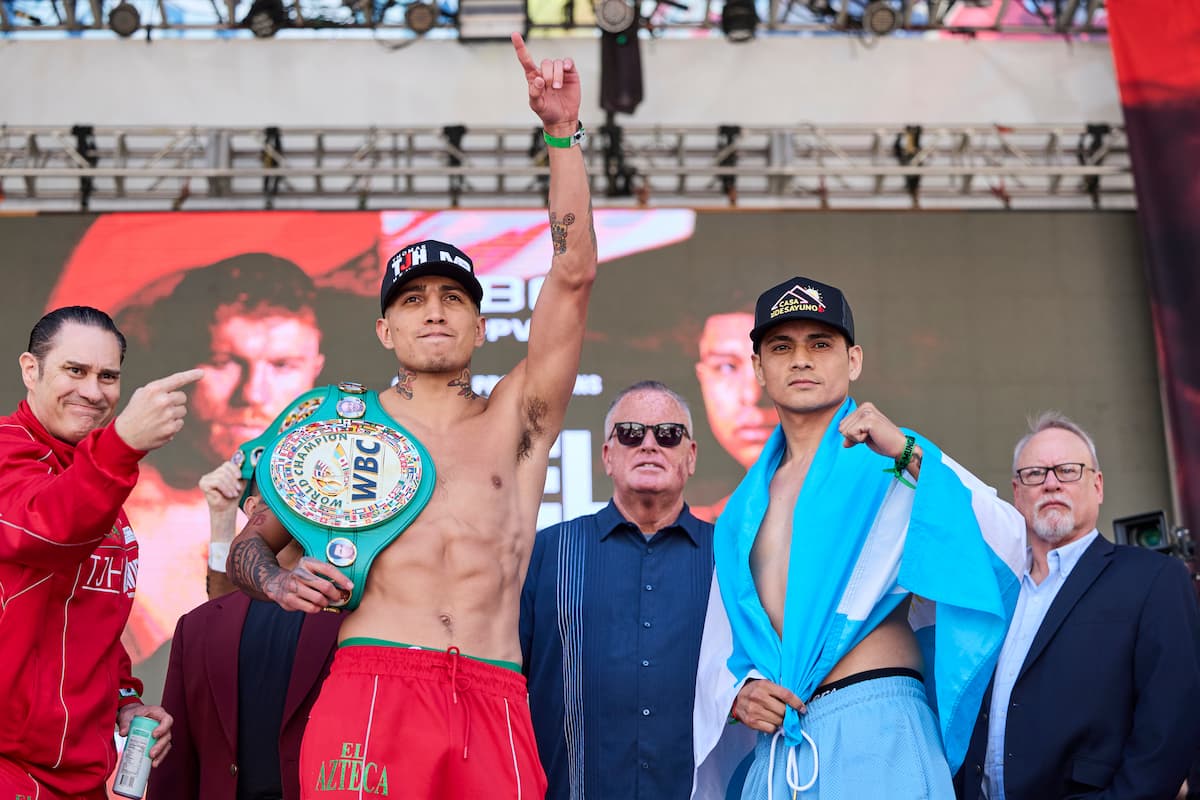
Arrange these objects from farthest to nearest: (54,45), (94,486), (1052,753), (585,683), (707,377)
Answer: (54,45) < (707,377) < (585,683) < (1052,753) < (94,486)

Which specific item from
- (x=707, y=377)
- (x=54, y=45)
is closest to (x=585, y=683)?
(x=707, y=377)

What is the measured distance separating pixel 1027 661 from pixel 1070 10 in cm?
629

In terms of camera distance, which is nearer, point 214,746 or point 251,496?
point 251,496

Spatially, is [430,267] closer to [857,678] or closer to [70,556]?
[70,556]

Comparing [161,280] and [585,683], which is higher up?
[161,280]

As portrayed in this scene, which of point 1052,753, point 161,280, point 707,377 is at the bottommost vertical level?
point 1052,753

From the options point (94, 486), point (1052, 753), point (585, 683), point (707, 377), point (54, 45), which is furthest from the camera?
point (54, 45)

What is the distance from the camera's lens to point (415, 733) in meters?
2.39

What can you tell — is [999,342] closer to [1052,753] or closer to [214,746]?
[1052,753]

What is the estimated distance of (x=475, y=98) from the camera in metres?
8.39

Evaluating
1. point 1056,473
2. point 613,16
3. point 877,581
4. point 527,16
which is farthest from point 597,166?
point 877,581

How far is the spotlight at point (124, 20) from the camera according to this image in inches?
320

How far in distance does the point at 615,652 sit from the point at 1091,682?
126cm

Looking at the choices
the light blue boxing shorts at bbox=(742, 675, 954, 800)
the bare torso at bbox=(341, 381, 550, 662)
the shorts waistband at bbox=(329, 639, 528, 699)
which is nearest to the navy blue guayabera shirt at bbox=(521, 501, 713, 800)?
the light blue boxing shorts at bbox=(742, 675, 954, 800)
